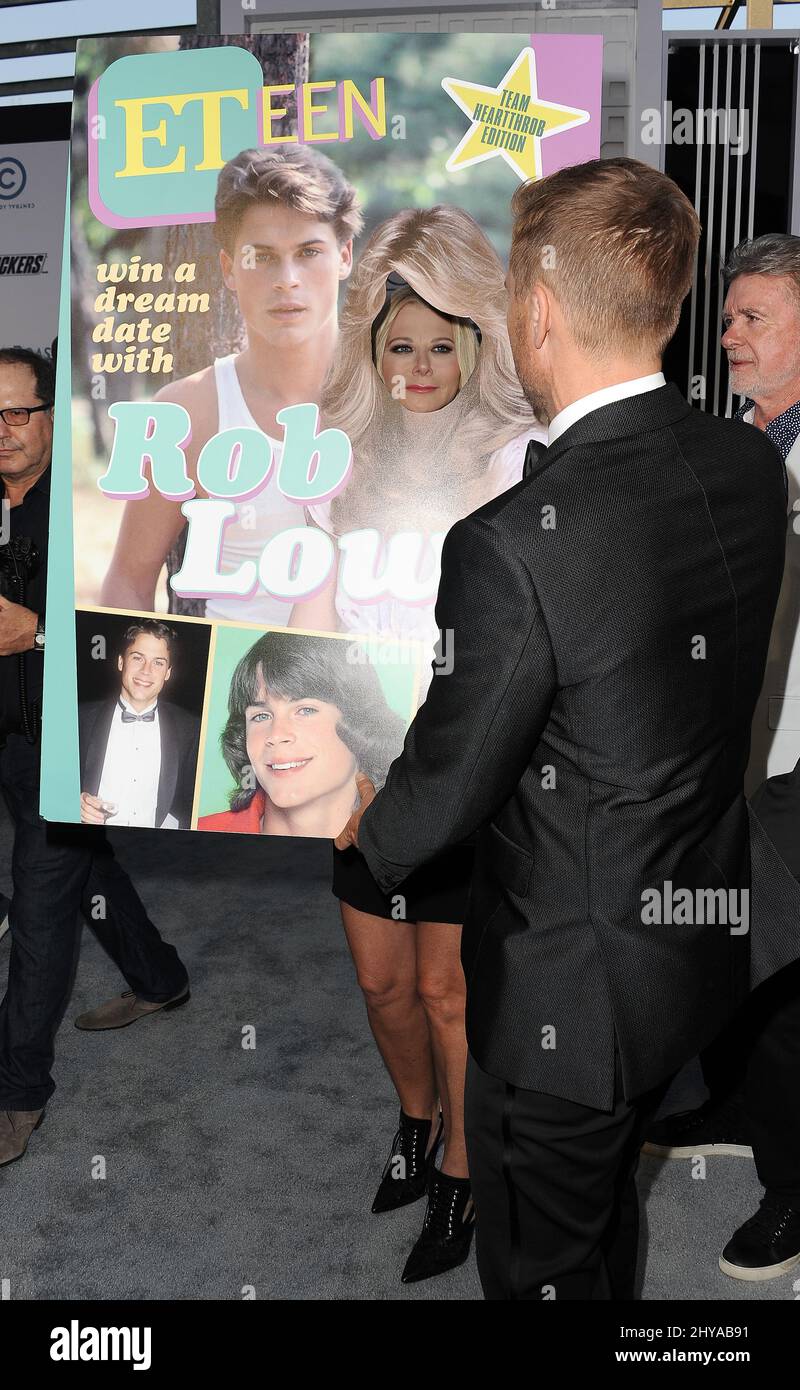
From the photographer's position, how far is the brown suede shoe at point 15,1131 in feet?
7.24

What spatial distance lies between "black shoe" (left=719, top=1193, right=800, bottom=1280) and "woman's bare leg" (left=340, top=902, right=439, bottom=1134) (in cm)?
54

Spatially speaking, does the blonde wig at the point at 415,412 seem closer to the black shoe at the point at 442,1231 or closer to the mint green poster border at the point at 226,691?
the mint green poster border at the point at 226,691

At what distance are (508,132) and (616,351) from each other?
2.08ft

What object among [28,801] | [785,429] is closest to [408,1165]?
[28,801]

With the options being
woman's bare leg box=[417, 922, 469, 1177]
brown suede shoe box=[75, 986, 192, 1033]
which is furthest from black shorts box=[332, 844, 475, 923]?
brown suede shoe box=[75, 986, 192, 1033]

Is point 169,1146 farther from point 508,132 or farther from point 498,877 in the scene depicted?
point 508,132

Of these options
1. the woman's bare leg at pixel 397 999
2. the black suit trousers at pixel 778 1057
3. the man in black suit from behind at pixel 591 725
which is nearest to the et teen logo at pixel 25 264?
the woman's bare leg at pixel 397 999

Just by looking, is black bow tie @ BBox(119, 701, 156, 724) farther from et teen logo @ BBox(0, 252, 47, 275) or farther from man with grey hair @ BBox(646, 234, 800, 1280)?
et teen logo @ BBox(0, 252, 47, 275)

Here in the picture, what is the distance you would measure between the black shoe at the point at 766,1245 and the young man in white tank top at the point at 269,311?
4.06ft

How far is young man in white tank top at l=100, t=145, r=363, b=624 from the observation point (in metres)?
1.66

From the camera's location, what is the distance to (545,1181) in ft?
3.97

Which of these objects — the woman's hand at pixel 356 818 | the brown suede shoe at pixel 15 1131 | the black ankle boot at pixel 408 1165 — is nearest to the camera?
the woman's hand at pixel 356 818
